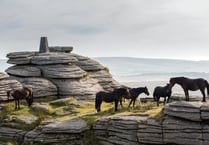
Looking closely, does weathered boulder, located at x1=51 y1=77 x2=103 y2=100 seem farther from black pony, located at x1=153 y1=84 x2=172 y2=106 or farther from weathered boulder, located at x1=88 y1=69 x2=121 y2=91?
black pony, located at x1=153 y1=84 x2=172 y2=106

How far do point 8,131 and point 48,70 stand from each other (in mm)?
18049

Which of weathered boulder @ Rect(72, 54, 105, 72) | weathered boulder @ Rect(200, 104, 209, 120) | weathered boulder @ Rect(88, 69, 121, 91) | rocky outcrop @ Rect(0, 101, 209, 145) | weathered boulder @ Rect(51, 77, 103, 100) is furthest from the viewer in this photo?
weathered boulder @ Rect(72, 54, 105, 72)

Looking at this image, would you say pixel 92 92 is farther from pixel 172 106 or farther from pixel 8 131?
pixel 172 106

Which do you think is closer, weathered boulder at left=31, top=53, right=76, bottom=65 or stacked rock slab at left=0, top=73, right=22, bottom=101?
stacked rock slab at left=0, top=73, right=22, bottom=101

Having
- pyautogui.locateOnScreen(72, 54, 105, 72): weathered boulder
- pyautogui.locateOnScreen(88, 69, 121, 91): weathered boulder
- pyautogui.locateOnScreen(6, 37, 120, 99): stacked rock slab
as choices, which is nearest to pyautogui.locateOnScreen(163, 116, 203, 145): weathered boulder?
pyautogui.locateOnScreen(6, 37, 120, 99): stacked rock slab

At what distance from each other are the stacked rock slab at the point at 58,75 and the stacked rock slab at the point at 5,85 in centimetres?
230

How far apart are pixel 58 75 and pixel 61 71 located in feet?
3.45

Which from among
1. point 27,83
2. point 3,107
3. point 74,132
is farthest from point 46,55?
point 74,132

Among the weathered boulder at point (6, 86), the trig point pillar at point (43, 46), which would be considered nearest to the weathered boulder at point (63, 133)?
the weathered boulder at point (6, 86)

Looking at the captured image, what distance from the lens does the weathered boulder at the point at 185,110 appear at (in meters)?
30.3

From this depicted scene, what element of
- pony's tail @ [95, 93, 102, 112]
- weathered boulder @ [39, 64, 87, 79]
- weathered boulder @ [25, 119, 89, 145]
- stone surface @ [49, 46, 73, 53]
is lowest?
weathered boulder @ [25, 119, 89, 145]

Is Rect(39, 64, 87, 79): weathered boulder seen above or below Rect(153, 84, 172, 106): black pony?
above

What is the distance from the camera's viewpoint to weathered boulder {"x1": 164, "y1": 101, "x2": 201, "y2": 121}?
3028 centimetres

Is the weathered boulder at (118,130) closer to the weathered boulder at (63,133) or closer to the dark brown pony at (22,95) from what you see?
the weathered boulder at (63,133)
